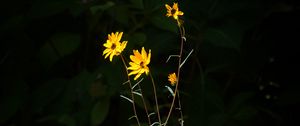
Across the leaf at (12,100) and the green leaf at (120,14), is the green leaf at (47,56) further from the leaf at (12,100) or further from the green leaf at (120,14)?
the green leaf at (120,14)

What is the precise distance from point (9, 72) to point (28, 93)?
108mm

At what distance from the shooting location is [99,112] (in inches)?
75.4

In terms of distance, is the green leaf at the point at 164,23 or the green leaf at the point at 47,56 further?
the green leaf at the point at 47,56

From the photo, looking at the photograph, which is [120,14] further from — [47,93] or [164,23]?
[47,93]

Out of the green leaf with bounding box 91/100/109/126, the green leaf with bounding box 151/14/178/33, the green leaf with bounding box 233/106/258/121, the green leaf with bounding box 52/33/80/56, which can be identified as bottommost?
the green leaf with bounding box 91/100/109/126

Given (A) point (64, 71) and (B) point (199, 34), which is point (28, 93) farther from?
(B) point (199, 34)

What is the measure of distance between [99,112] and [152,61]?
0.27 m

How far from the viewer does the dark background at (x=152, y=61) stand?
1.92 m

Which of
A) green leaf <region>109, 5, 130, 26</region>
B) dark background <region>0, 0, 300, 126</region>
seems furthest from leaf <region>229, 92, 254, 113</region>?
green leaf <region>109, 5, 130, 26</region>

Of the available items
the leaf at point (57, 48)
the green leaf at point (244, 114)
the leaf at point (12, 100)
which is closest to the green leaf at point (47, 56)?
the leaf at point (57, 48)

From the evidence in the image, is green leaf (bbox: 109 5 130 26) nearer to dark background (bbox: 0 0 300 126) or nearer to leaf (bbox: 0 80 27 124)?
dark background (bbox: 0 0 300 126)

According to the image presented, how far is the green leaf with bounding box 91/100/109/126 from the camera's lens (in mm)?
1884

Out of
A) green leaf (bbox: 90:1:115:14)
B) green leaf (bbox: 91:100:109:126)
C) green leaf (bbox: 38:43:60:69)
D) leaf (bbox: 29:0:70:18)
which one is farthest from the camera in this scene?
green leaf (bbox: 38:43:60:69)

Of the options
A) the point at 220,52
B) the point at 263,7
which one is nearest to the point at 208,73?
the point at 220,52
